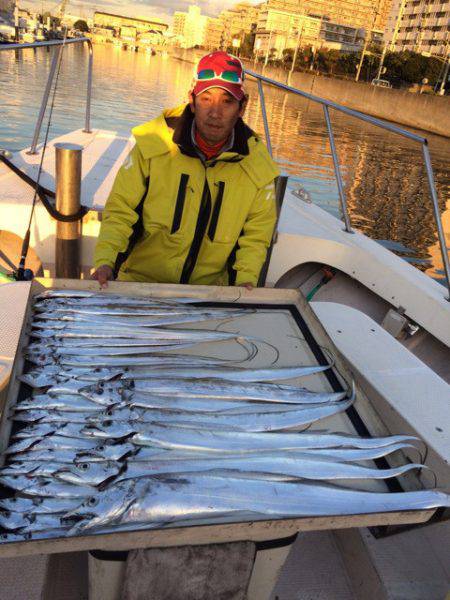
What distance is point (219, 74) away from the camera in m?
2.47

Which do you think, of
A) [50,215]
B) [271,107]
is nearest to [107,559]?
[50,215]

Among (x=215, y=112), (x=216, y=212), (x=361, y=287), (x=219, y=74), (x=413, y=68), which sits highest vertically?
(x=413, y=68)

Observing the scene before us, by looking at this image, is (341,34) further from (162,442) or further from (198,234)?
(162,442)

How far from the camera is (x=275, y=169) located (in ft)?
9.91

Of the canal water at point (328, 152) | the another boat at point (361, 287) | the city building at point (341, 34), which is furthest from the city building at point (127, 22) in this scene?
the another boat at point (361, 287)


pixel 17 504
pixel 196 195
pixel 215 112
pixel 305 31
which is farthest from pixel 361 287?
pixel 305 31

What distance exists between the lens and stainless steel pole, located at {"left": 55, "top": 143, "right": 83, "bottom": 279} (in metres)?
3.25

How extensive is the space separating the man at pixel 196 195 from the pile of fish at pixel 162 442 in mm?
656

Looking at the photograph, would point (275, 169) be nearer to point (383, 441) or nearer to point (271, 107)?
point (383, 441)

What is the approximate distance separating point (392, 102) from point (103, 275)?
37877 millimetres

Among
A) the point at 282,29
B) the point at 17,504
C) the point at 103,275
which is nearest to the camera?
the point at 17,504

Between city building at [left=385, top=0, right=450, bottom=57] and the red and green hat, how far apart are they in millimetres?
73333

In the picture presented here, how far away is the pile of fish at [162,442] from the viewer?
1.29 meters

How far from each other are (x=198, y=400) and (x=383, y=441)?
2.39 feet
